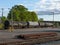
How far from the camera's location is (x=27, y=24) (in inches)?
3930

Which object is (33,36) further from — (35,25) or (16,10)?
(16,10)

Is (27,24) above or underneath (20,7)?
underneath

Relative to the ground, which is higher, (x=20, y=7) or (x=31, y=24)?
(x=20, y=7)

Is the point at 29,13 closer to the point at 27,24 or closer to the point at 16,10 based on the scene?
the point at 16,10

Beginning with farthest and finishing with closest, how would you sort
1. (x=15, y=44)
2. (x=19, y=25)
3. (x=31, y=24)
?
(x=31, y=24), (x=19, y=25), (x=15, y=44)

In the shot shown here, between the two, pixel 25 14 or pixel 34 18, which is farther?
pixel 34 18

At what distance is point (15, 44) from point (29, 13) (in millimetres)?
116060

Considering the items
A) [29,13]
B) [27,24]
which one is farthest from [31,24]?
[29,13]

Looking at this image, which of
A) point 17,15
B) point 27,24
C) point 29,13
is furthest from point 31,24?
point 29,13

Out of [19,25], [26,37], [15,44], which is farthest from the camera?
[19,25]

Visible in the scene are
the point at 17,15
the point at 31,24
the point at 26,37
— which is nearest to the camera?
the point at 26,37

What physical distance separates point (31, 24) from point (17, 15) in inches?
1188

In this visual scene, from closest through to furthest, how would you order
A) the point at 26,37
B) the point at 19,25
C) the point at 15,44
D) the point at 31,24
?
1. the point at 15,44
2. the point at 26,37
3. the point at 19,25
4. the point at 31,24

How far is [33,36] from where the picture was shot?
3616 centimetres
